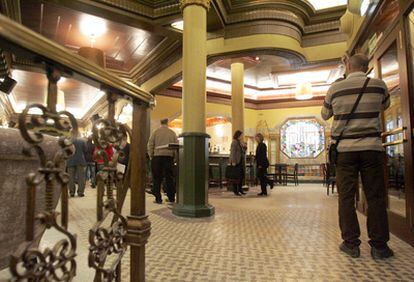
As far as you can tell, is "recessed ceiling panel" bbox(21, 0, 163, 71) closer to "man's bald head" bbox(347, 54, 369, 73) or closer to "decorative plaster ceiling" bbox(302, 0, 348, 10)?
"decorative plaster ceiling" bbox(302, 0, 348, 10)

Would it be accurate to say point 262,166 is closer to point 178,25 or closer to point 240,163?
point 240,163

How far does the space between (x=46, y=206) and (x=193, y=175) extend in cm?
327

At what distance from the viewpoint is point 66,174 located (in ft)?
3.01

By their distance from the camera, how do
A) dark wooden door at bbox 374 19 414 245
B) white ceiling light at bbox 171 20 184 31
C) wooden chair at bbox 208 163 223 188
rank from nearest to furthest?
1. dark wooden door at bbox 374 19 414 245
2. white ceiling light at bbox 171 20 184 31
3. wooden chair at bbox 208 163 223 188

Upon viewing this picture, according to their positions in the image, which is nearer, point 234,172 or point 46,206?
point 46,206

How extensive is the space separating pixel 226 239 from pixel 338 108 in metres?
1.52

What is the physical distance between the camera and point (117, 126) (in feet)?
4.05

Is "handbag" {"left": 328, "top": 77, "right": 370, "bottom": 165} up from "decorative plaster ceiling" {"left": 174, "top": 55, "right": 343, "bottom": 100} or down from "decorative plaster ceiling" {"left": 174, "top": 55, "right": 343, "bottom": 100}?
down

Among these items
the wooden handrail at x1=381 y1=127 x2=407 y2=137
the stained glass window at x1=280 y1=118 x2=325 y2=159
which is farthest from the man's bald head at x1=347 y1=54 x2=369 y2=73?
the stained glass window at x1=280 y1=118 x2=325 y2=159

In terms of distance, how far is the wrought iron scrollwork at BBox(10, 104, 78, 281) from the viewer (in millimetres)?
769

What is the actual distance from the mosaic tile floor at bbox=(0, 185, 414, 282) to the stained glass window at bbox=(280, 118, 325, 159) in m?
10.6

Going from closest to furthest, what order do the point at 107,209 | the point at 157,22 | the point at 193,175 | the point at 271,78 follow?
the point at 107,209 → the point at 193,175 → the point at 157,22 → the point at 271,78

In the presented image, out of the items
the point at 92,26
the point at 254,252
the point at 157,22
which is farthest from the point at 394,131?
the point at 92,26

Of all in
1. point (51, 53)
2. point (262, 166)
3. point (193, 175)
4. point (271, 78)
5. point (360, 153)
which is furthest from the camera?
point (271, 78)
